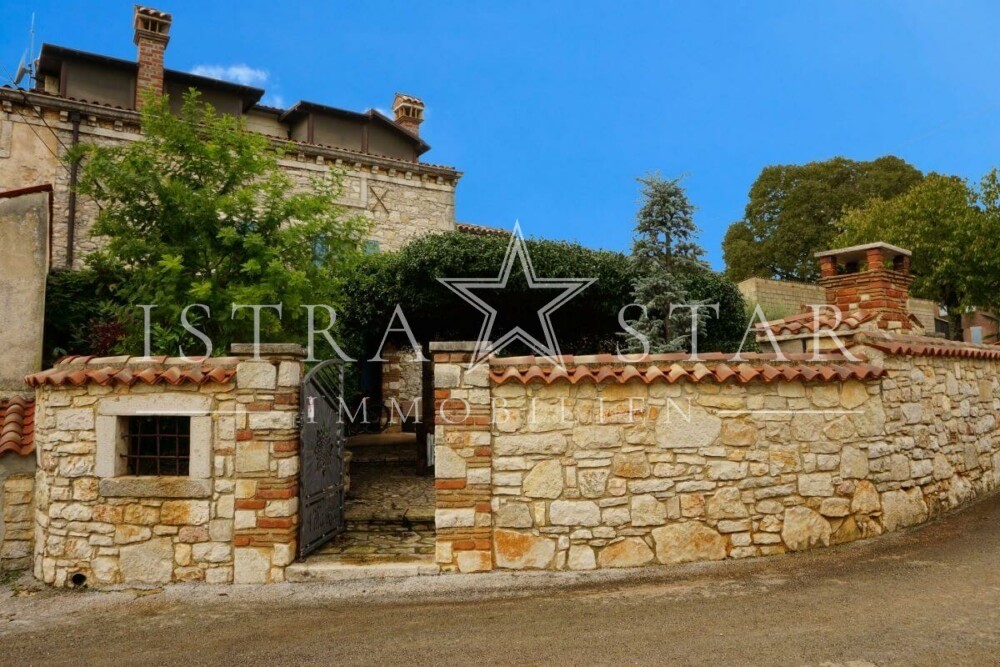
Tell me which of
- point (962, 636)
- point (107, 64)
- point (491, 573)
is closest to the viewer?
point (962, 636)

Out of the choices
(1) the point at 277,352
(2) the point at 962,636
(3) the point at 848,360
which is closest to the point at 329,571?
(1) the point at 277,352

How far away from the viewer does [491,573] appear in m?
5.93

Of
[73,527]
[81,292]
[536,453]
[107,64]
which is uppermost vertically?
[107,64]

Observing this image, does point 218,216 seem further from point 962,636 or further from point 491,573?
point 962,636

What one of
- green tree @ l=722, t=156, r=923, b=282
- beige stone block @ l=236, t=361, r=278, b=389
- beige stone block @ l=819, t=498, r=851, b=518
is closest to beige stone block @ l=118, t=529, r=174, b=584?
beige stone block @ l=236, t=361, r=278, b=389

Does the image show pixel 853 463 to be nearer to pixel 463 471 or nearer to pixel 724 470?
pixel 724 470

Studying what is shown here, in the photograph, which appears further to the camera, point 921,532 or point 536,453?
point 921,532

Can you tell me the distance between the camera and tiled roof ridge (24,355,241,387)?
5969mm

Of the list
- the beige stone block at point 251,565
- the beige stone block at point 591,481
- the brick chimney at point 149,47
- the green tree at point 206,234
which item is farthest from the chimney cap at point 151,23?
the beige stone block at point 591,481

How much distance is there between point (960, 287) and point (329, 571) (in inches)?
750

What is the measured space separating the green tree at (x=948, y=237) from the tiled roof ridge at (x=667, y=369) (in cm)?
1484

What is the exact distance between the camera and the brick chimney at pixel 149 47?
1551cm

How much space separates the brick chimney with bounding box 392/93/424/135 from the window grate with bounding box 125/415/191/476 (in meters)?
14.9

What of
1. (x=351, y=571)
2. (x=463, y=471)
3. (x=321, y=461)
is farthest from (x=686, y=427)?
(x=321, y=461)
